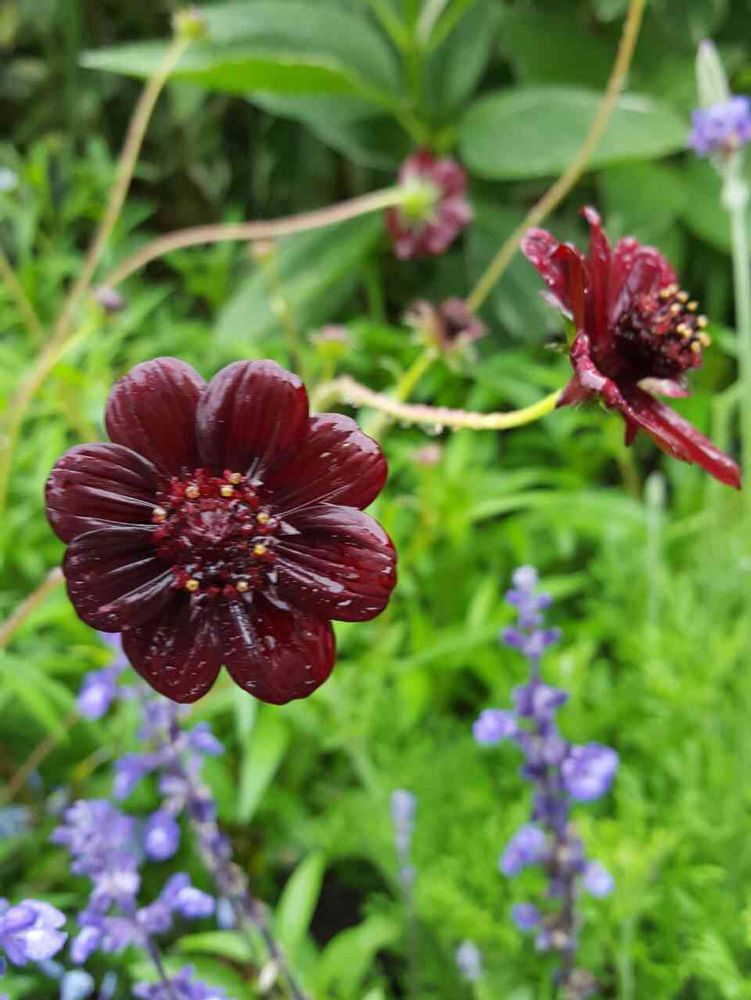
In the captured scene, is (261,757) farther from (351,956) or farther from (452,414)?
(452,414)

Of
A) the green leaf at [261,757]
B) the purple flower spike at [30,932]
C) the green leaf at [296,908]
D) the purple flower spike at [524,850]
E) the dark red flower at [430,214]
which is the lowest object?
the green leaf at [296,908]

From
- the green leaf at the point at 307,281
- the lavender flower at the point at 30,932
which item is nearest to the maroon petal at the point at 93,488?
the lavender flower at the point at 30,932

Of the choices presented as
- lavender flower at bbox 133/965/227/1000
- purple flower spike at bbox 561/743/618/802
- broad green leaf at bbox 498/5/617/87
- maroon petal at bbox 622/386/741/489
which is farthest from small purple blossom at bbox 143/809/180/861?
broad green leaf at bbox 498/5/617/87

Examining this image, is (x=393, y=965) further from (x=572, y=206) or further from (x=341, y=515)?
(x=572, y=206)

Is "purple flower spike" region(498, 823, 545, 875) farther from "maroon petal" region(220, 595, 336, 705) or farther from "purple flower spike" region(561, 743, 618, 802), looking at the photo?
"maroon petal" region(220, 595, 336, 705)

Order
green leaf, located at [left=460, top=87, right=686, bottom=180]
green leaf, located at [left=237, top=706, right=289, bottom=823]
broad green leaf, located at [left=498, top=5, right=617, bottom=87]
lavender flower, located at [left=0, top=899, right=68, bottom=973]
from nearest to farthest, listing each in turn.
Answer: lavender flower, located at [left=0, top=899, right=68, bottom=973] < green leaf, located at [left=237, top=706, right=289, bottom=823] < green leaf, located at [left=460, top=87, right=686, bottom=180] < broad green leaf, located at [left=498, top=5, right=617, bottom=87]

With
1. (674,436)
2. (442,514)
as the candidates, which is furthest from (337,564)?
(442,514)

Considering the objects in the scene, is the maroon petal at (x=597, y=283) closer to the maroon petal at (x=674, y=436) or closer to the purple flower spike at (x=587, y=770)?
the maroon petal at (x=674, y=436)
